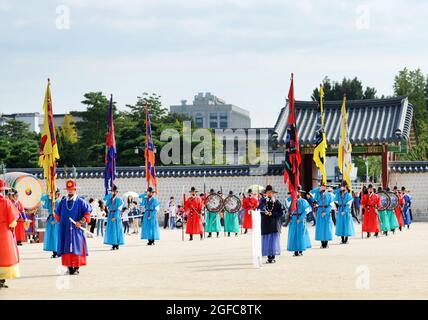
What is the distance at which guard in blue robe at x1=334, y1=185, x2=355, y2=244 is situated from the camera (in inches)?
→ 950

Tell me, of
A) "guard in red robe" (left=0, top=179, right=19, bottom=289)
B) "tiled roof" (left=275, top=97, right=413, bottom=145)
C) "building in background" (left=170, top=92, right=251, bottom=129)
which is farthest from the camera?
"building in background" (left=170, top=92, right=251, bottom=129)

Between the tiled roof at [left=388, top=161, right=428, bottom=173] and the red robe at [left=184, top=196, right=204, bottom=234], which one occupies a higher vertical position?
the tiled roof at [left=388, top=161, right=428, bottom=173]

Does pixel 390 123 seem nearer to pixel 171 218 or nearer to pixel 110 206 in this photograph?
pixel 171 218

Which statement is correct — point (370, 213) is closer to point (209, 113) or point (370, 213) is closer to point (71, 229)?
point (71, 229)

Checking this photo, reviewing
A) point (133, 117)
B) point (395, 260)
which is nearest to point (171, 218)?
point (395, 260)

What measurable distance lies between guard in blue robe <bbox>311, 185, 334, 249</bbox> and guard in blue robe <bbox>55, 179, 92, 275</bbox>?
8009mm

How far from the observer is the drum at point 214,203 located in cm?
3013

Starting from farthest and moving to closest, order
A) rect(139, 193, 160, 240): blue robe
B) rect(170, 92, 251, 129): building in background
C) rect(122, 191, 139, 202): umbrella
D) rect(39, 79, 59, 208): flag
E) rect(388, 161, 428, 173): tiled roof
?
rect(170, 92, 251, 129): building in background
rect(388, 161, 428, 173): tiled roof
rect(122, 191, 139, 202): umbrella
rect(139, 193, 160, 240): blue robe
rect(39, 79, 59, 208): flag

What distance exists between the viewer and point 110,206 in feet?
76.0

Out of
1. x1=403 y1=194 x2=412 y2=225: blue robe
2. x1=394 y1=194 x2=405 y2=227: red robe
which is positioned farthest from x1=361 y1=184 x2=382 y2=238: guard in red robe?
x1=403 y1=194 x2=412 y2=225: blue robe

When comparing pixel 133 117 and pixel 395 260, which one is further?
pixel 133 117

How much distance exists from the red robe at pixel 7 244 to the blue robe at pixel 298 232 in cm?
736

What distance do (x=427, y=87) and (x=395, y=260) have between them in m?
57.8

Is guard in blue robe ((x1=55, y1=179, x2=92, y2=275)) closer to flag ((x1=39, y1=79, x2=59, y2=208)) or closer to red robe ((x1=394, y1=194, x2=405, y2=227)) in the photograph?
flag ((x1=39, y1=79, x2=59, y2=208))
